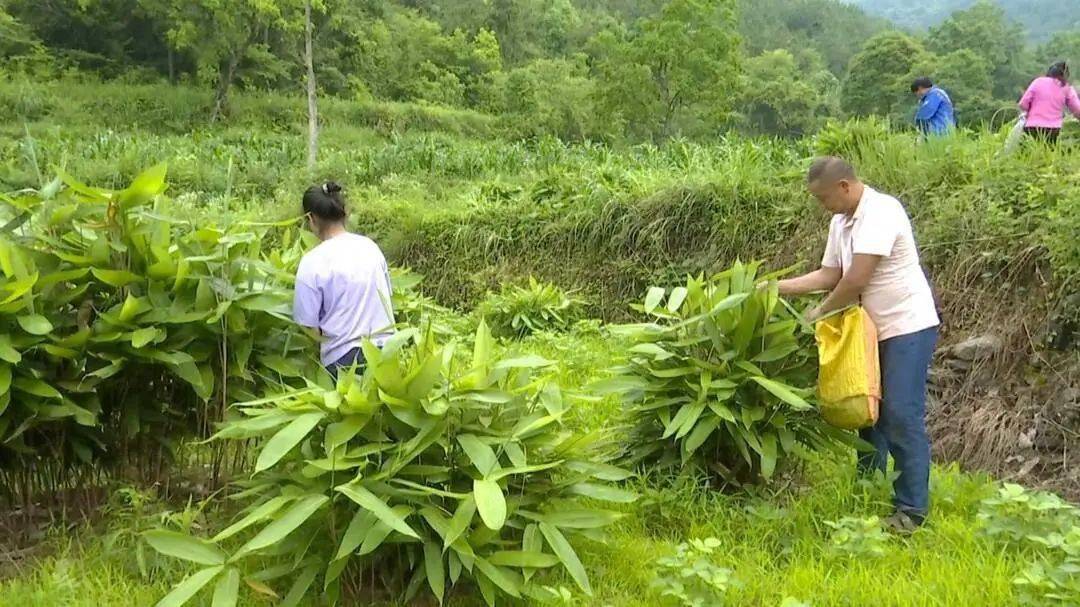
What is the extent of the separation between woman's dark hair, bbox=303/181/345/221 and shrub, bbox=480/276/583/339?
4221 millimetres

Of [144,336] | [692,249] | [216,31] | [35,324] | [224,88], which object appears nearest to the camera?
Answer: [35,324]

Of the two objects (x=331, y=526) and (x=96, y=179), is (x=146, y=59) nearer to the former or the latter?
(x=96, y=179)

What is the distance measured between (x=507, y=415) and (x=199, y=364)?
4.77 ft

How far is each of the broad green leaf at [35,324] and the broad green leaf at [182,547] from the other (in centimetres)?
97

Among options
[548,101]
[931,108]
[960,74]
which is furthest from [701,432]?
[960,74]

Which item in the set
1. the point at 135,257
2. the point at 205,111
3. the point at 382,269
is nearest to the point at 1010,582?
the point at 382,269

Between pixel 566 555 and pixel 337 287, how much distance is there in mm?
1565

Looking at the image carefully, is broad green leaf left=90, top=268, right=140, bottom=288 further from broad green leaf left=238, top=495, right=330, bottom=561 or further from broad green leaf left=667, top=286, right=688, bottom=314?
broad green leaf left=667, top=286, right=688, bottom=314

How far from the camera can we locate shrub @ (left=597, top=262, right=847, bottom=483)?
359cm

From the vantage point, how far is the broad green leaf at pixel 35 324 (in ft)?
10.2

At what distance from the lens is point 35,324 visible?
3.13 m

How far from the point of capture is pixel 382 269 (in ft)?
12.5

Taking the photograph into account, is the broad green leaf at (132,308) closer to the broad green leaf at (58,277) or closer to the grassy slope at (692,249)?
the broad green leaf at (58,277)

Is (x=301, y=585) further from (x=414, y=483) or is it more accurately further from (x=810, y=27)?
(x=810, y=27)
